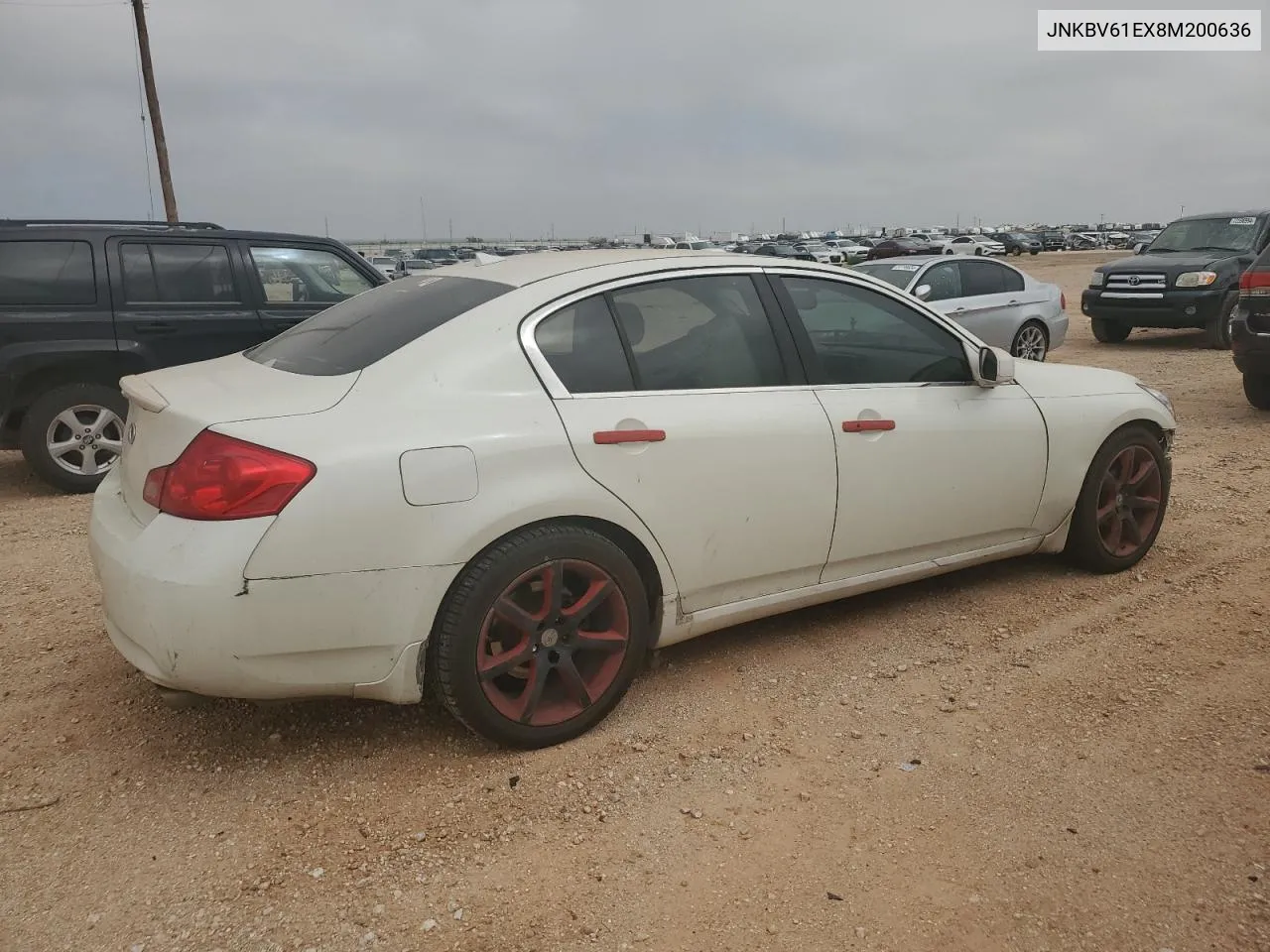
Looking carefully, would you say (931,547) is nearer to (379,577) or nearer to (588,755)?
(588,755)

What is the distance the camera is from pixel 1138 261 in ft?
45.3

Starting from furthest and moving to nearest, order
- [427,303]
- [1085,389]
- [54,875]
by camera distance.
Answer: [1085,389] < [427,303] < [54,875]

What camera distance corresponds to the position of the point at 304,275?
7.48m

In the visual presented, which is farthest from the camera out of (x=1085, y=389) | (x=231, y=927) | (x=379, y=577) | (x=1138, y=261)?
(x=1138, y=261)

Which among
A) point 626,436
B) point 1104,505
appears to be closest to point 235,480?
point 626,436

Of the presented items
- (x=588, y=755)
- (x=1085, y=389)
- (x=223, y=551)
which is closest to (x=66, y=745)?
(x=223, y=551)

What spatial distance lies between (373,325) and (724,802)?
1.90 metres

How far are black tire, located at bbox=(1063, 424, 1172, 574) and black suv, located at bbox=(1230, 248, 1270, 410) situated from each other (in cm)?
Result: 470

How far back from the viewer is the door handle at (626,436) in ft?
10.0

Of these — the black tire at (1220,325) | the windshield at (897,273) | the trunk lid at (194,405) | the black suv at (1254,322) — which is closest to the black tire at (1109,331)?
the black tire at (1220,325)

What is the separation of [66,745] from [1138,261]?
47.1 feet

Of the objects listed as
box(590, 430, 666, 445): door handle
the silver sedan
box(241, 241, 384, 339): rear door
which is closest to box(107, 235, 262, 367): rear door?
box(241, 241, 384, 339): rear door

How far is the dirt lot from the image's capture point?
2.37 m

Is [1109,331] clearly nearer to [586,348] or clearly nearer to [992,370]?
[992,370]
